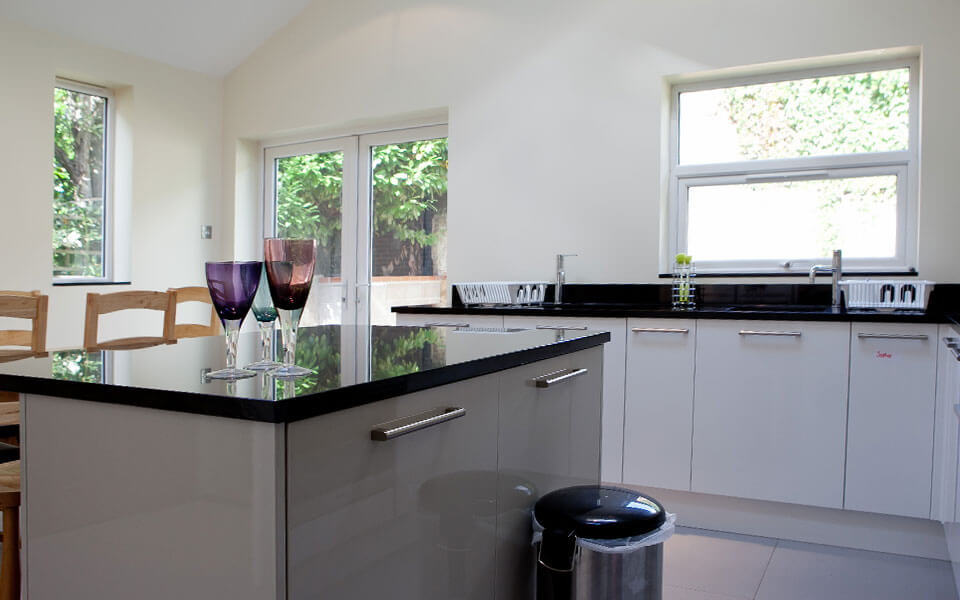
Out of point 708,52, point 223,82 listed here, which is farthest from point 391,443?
point 223,82

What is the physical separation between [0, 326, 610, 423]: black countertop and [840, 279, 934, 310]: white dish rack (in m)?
1.89

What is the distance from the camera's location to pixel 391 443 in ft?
3.55

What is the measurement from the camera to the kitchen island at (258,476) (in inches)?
35.1

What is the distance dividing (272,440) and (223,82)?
5.14m

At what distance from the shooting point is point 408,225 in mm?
4801

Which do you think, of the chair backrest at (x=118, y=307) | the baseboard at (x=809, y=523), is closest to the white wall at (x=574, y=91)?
the baseboard at (x=809, y=523)

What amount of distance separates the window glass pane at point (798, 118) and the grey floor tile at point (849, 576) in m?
1.81

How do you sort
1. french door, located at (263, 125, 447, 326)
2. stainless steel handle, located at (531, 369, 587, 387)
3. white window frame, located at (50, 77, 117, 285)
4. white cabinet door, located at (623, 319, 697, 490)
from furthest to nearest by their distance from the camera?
white window frame, located at (50, 77, 117, 285) → french door, located at (263, 125, 447, 326) → white cabinet door, located at (623, 319, 697, 490) → stainless steel handle, located at (531, 369, 587, 387)

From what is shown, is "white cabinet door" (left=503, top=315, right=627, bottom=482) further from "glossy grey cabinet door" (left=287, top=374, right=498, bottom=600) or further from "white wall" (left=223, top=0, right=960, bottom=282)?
"glossy grey cabinet door" (left=287, top=374, right=498, bottom=600)

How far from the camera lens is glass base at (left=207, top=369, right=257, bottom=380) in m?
1.05

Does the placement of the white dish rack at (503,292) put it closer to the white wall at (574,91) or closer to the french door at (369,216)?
the white wall at (574,91)

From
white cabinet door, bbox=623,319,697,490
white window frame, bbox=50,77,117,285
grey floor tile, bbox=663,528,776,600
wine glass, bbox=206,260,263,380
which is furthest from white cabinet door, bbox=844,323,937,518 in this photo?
white window frame, bbox=50,77,117,285

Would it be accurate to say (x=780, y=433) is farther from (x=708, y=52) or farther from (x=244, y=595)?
(x=244, y=595)

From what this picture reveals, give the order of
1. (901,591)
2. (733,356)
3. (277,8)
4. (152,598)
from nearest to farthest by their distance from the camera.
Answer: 1. (152,598)
2. (901,591)
3. (733,356)
4. (277,8)
